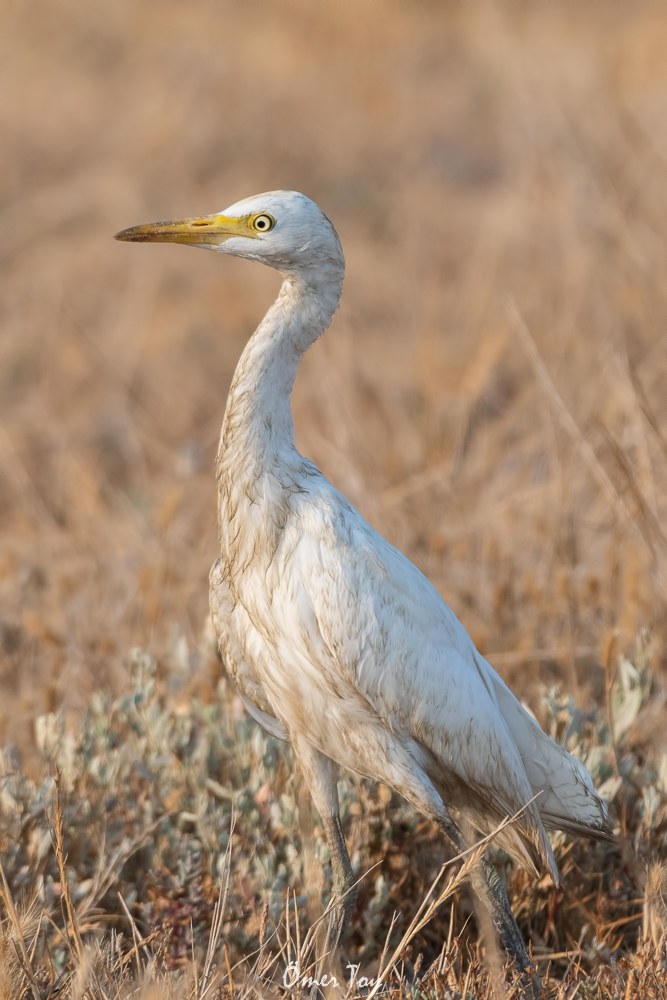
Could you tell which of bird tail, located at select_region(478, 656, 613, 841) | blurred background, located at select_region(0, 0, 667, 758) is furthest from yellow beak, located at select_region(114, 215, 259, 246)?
bird tail, located at select_region(478, 656, 613, 841)

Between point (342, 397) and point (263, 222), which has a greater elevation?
point (263, 222)

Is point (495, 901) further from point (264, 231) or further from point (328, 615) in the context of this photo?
point (264, 231)

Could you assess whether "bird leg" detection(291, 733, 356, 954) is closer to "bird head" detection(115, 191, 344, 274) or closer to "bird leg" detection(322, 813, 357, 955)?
"bird leg" detection(322, 813, 357, 955)

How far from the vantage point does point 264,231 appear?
2.35 meters

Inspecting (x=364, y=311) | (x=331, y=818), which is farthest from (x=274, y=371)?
(x=364, y=311)

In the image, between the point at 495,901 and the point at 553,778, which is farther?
the point at 553,778

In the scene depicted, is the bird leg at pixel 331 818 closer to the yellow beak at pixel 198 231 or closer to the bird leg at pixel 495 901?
the bird leg at pixel 495 901

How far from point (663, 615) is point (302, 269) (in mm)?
2068

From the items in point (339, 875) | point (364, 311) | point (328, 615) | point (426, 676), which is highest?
point (364, 311)

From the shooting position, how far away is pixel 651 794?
2.79 m

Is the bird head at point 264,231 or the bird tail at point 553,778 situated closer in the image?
the bird head at point 264,231

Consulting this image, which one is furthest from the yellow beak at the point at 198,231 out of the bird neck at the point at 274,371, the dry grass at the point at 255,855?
the dry grass at the point at 255,855

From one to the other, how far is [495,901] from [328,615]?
848mm

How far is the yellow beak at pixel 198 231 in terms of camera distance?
2357 mm
